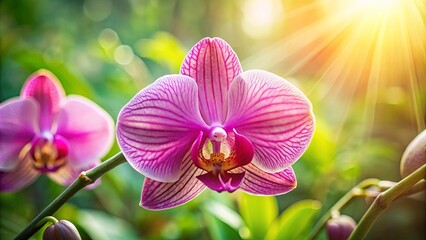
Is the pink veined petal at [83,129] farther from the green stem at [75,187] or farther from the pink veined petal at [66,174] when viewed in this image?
the green stem at [75,187]

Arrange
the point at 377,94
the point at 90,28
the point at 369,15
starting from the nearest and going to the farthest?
the point at 369,15 → the point at 377,94 → the point at 90,28

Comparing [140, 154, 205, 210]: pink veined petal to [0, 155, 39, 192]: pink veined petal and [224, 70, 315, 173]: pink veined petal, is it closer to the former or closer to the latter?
[224, 70, 315, 173]: pink veined petal

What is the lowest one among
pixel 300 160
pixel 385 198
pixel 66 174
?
pixel 300 160

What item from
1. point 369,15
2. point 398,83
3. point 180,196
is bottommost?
point 398,83

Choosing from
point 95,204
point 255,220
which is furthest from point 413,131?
point 95,204

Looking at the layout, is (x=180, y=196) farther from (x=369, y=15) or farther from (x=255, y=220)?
(x=369, y=15)

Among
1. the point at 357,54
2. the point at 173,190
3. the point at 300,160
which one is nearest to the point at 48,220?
the point at 173,190

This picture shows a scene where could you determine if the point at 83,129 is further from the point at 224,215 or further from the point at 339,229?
the point at 339,229
